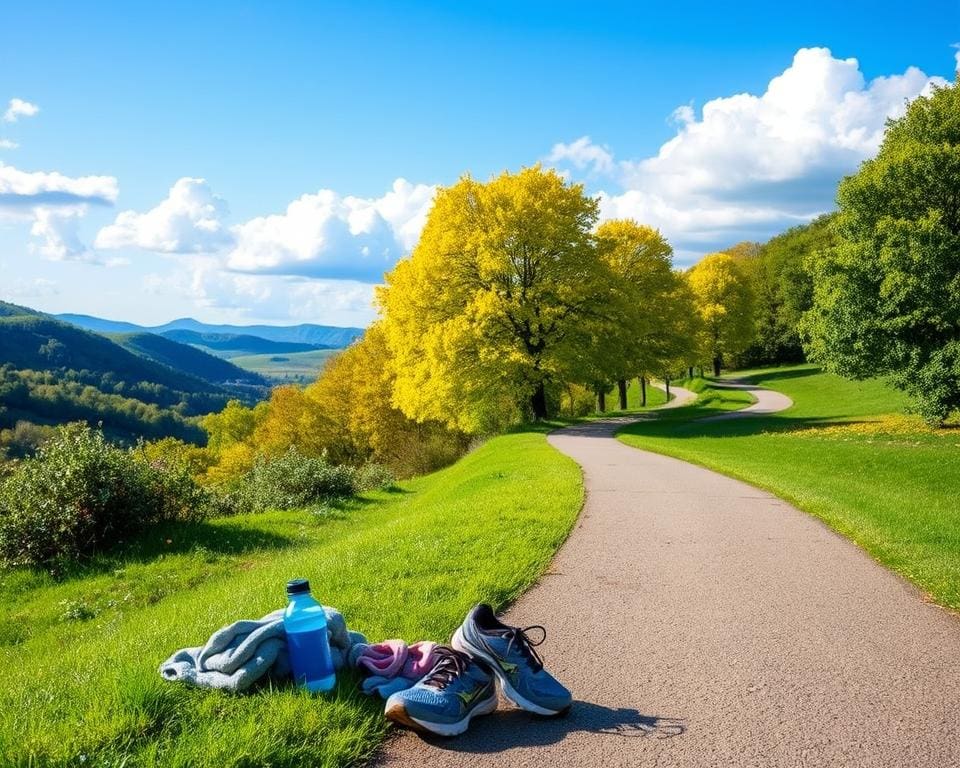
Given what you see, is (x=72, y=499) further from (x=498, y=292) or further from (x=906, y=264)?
(x=906, y=264)

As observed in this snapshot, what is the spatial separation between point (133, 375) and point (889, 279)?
20954 centimetres

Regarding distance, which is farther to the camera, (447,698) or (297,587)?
(297,587)

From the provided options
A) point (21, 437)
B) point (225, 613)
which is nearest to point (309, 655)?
point (225, 613)

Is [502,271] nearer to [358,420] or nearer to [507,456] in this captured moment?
[507,456]

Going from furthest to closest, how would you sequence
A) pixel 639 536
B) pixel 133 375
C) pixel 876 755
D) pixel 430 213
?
pixel 133 375, pixel 430 213, pixel 639 536, pixel 876 755

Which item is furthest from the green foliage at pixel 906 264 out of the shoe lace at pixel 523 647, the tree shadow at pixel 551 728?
the shoe lace at pixel 523 647

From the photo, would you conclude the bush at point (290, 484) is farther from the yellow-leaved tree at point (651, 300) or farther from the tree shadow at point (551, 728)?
the yellow-leaved tree at point (651, 300)

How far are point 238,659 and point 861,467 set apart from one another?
726 inches

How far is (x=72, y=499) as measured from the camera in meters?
12.4

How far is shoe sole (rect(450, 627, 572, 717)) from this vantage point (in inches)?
163

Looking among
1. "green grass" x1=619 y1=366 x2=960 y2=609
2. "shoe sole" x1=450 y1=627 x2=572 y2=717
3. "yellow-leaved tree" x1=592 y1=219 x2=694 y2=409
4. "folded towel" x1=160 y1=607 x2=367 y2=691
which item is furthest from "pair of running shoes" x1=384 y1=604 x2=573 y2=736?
"yellow-leaved tree" x1=592 y1=219 x2=694 y2=409

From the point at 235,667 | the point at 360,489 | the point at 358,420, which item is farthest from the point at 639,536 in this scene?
the point at 358,420

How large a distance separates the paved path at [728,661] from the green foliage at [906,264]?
19.2 m

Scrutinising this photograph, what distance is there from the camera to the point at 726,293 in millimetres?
63969
